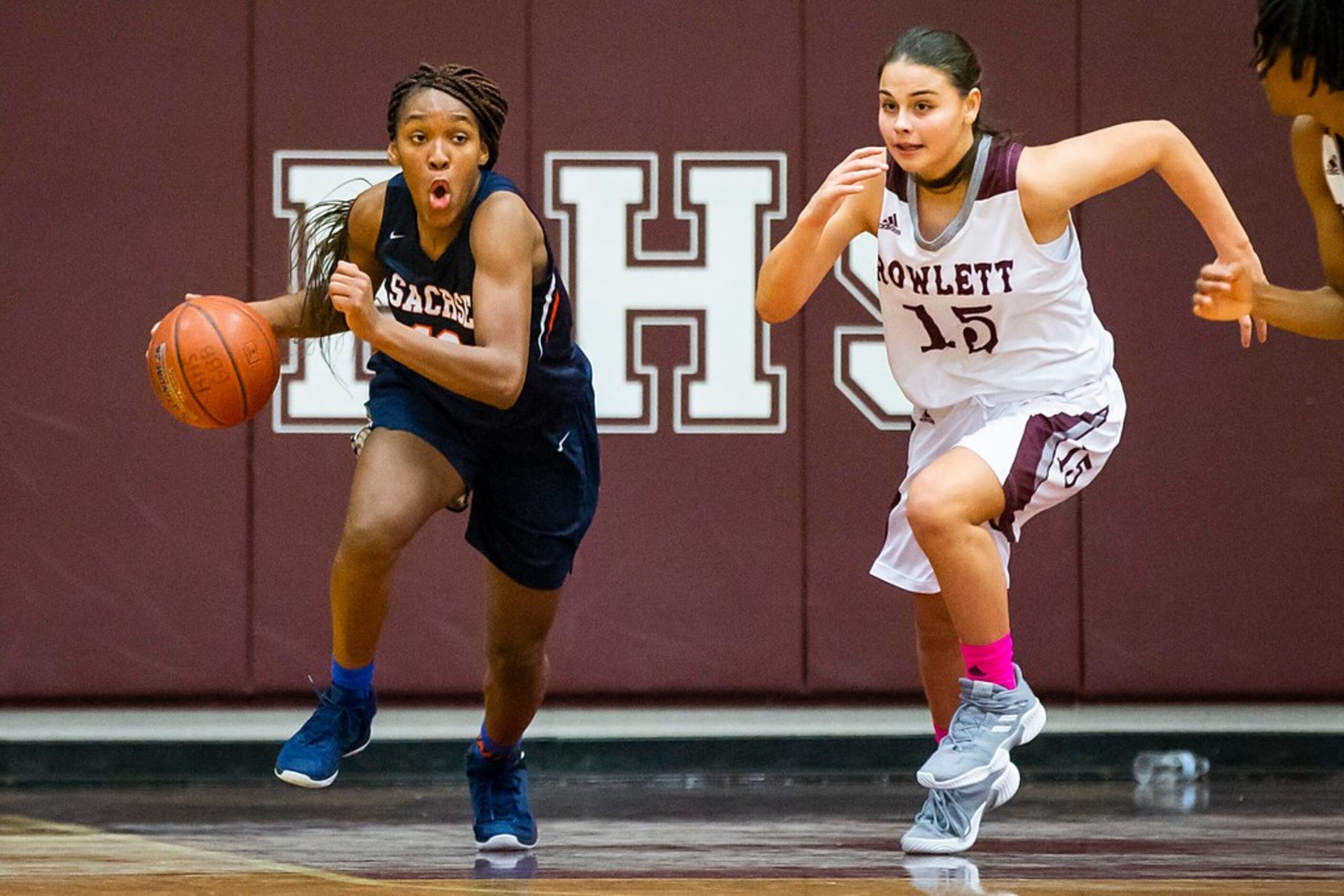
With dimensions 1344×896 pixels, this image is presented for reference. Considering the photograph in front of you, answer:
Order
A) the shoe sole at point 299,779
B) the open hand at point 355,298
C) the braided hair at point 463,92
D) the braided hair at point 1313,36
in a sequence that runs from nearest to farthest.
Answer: the braided hair at point 1313,36
the open hand at point 355,298
the shoe sole at point 299,779
the braided hair at point 463,92

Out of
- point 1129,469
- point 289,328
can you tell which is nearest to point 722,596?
point 1129,469

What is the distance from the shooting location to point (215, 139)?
548cm

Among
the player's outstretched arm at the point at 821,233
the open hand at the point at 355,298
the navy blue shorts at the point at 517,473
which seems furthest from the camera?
the navy blue shorts at the point at 517,473

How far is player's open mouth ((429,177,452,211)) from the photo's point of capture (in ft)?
11.1

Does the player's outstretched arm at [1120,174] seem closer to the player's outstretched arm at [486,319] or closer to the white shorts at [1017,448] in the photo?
the white shorts at [1017,448]

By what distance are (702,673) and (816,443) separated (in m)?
0.82

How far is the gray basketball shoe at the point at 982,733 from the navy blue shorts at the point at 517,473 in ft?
2.79

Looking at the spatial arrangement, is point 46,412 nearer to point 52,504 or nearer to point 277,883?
point 52,504

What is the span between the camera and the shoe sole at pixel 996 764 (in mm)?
3219

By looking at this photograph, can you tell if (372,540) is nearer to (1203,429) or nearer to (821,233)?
(821,233)

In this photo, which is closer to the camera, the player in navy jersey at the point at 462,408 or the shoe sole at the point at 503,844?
the player in navy jersey at the point at 462,408

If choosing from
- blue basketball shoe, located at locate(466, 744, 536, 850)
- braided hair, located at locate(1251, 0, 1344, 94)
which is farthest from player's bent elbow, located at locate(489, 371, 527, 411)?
braided hair, located at locate(1251, 0, 1344, 94)

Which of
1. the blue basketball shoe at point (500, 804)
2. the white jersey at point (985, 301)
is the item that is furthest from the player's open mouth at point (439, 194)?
the blue basketball shoe at point (500, 804)

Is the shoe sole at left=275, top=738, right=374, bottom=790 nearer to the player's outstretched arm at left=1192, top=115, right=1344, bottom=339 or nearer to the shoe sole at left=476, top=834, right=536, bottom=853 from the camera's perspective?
the shoe sole at left=476, top=834, right=536, bottom=853
